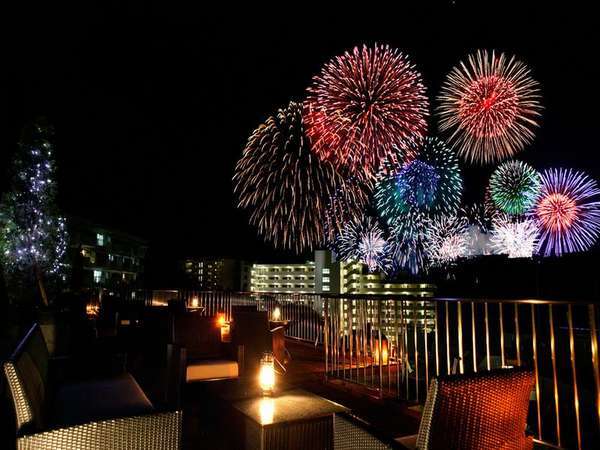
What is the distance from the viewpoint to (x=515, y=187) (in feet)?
79.6

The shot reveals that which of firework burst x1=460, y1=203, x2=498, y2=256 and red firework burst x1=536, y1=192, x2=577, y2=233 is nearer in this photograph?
red firework burst x1=536, y1=192, x2=577, y2=233

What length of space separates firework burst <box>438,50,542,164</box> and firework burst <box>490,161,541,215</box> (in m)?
9.85

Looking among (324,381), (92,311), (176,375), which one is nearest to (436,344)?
(324,381)

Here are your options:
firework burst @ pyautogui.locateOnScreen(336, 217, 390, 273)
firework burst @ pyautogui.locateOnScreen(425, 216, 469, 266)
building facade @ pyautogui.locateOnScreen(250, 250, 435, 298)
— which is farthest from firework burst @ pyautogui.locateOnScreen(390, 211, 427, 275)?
building facade @ pyautogui.locateOnScreen(250, 250, 435, 298)

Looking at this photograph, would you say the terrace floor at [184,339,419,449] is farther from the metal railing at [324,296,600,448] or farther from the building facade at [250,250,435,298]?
the building facade at [250,250,435,298]

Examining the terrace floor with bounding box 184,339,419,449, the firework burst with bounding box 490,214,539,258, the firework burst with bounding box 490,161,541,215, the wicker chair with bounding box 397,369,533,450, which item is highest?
the firework burst with bounding box 490,161,541,215

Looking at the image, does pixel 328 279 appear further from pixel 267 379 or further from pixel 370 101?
pixel 267 379

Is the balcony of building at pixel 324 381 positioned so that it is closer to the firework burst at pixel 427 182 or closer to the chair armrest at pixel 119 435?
the chair armrest at pixel 119 435

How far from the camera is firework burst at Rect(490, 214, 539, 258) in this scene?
27.0m

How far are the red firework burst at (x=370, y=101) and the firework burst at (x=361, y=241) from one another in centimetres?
1858

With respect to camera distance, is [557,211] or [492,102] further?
[557,211]

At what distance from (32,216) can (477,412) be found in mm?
12115

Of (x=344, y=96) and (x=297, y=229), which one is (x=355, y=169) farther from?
(x=297, y=229)

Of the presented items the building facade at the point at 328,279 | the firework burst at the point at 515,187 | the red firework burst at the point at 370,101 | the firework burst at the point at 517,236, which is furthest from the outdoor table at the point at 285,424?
the firework burst at the point at 517,236
